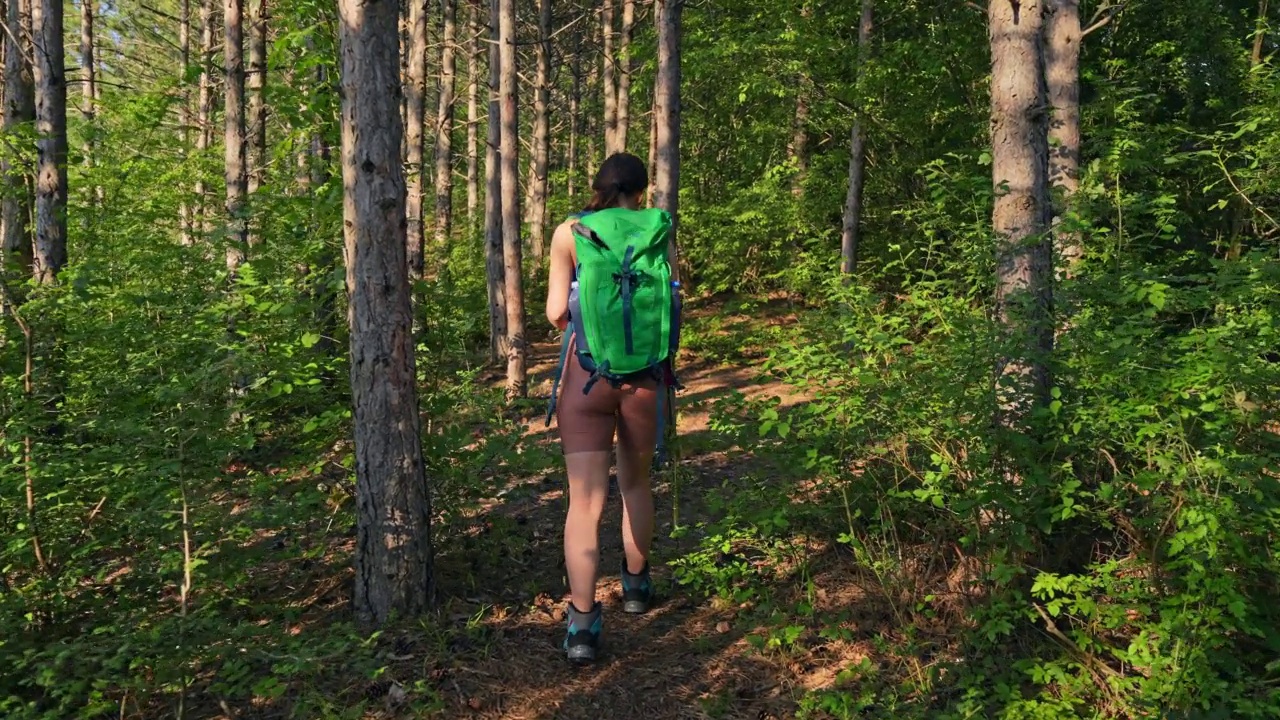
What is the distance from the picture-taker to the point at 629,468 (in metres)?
3.41

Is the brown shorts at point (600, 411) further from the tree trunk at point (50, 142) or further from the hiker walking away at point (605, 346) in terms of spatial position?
the tree trunk at point (50, 142)

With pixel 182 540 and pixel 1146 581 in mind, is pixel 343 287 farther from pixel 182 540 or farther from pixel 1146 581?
pixel 1146 581

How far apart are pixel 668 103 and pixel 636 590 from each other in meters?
4.81

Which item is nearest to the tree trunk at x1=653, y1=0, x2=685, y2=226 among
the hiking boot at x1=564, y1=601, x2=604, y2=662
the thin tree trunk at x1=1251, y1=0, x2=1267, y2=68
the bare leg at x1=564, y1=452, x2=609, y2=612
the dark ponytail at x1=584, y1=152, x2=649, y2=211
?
the dark ponytail at x1=584, y1=152, x2=649, y2=211

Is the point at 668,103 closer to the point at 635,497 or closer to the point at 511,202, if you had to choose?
the point at 511,202

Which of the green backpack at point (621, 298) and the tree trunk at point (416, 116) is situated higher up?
the tree trunk at point (416, 116)

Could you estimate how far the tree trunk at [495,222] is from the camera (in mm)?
11484

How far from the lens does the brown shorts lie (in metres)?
3.21

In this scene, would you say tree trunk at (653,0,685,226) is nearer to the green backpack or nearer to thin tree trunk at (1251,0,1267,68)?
the green backpack

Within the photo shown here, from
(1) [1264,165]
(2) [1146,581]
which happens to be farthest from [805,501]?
(1) [1264,165]

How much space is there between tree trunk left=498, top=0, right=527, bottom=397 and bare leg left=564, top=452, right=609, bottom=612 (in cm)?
661

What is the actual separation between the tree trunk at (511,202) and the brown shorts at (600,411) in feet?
21.7

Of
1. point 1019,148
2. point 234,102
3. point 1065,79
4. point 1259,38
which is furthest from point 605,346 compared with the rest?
point 1259,38

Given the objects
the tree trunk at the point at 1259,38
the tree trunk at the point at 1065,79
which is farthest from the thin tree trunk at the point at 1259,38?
the tree trunk at the point at 1065,79
